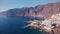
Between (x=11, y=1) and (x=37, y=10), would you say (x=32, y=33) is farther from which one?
(x=11, y=1)

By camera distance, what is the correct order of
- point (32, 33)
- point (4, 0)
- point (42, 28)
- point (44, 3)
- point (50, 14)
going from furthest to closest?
1. point (32, 33)
2. point (42, 28)
3. point (50, 14)
4. point (44, 3)
5. point (4, 0)

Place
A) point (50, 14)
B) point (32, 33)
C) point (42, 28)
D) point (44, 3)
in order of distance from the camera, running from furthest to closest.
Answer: point (32, 33), point (42, 28), point (50, 14), point (44, 3)

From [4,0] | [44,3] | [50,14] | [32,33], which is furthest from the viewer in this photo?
[32,33]

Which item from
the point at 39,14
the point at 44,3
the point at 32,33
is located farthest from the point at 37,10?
the point at 32,33

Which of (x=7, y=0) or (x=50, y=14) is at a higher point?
(x=7, y=0)

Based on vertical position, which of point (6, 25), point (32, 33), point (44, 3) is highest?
point (44, 3)

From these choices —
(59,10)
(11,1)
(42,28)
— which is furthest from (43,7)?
(42,28)

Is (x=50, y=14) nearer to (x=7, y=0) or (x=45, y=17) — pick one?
(x=45, y=17)

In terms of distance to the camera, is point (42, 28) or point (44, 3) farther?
point (42, 28)

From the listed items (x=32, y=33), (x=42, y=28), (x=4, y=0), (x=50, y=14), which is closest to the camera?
(x=4, y=0)
